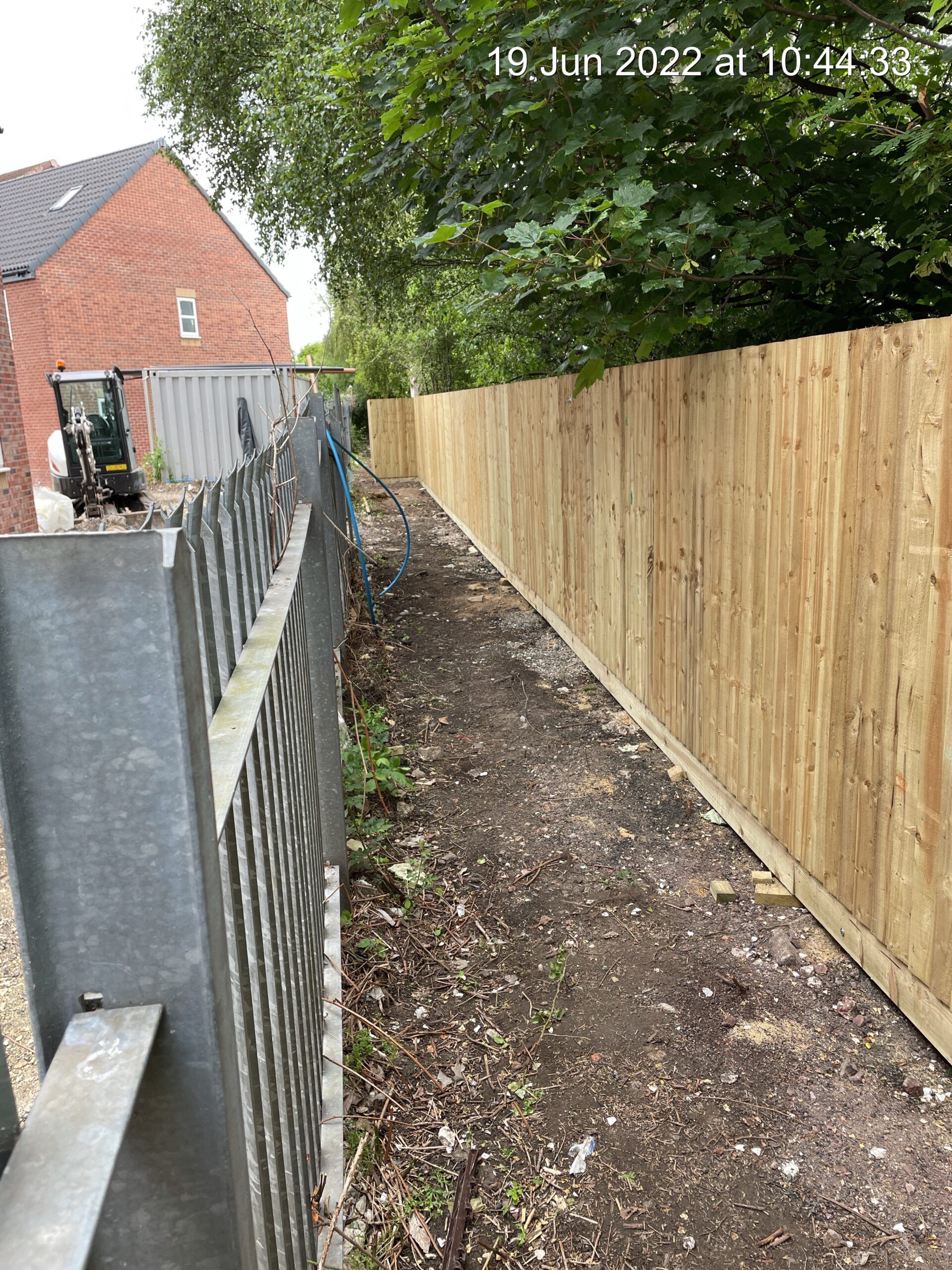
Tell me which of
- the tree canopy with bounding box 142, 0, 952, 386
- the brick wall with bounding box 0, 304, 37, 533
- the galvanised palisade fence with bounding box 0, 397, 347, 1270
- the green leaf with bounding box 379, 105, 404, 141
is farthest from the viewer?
the brick wall with bounding box 0, 304, 37, 533

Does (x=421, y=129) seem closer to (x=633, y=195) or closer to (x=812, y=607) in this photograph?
(x=633, y=195)

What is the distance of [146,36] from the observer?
580 inches

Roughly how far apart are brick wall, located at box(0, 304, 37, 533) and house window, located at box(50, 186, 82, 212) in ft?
60.5

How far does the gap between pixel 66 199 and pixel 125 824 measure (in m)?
30.5

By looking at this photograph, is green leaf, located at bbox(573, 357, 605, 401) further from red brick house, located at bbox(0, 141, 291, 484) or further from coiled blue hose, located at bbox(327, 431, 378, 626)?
red brick house, located at bbox(0, 141, 291, 484)

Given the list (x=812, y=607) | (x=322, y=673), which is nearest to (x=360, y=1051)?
(x=322, y=673)

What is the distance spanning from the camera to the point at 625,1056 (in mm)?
3133

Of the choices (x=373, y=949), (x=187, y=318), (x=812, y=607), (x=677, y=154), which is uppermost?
(x=187, y=318)

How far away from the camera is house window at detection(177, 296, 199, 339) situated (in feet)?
88.8

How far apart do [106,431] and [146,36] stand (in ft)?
21.3

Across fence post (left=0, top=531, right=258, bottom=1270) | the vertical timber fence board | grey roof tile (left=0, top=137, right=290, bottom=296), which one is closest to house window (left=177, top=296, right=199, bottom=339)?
grey roof tile (left=0, top=137, right=290, bottom=296)

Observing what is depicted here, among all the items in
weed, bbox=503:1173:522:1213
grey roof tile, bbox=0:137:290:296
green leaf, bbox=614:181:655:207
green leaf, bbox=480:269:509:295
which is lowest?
weed, bbox=503:1173:522:1213

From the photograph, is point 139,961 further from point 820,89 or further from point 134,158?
point 134,158

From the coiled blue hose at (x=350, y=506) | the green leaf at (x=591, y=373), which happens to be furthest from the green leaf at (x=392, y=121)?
the coiled blue hose at (x=350, y=506)
